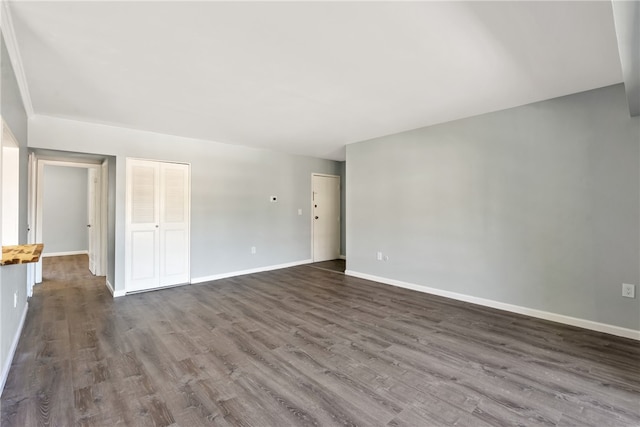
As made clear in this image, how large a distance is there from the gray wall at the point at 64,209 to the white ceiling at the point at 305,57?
17.4ft

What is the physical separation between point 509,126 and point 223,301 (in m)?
4.19

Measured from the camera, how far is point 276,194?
5918 mm

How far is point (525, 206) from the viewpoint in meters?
3.37

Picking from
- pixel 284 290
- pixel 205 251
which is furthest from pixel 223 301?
pixel 205 251

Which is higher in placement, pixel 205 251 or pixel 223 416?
pixel 205 251

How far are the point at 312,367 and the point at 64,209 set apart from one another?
8566 millimetres

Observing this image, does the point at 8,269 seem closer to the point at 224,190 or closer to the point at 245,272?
the point at 224,190

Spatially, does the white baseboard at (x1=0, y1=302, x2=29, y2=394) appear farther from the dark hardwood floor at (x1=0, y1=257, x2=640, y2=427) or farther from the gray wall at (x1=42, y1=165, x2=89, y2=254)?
the gray wall at (x1=42, y1=165, x2=89, y2=254)

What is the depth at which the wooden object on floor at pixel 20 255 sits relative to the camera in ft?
6.13

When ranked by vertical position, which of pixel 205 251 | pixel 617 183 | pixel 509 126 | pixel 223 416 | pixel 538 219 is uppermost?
pixel 509 126

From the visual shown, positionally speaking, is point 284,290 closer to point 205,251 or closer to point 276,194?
point 205,251

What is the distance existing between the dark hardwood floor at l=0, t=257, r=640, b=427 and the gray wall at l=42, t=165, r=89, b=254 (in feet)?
15.9

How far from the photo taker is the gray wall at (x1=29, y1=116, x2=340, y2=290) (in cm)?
400

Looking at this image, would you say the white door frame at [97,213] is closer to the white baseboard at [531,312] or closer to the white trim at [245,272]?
the white trim at [245,272]
